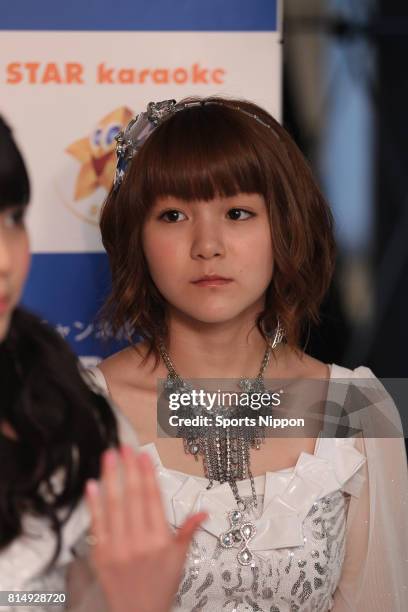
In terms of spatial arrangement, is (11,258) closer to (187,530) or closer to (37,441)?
(37,441)

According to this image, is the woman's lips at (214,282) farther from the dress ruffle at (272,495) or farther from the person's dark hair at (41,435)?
the person's dark hair at (41,435)

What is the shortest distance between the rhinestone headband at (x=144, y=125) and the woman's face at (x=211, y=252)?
12 centimetres

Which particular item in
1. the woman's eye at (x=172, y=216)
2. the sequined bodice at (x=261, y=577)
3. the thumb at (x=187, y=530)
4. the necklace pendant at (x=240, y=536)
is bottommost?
the sequined bodice at (x=261, y=577)

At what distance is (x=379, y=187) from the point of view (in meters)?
2.14

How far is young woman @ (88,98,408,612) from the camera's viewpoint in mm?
1347

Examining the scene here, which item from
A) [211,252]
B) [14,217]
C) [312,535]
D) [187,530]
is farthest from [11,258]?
[312,535]

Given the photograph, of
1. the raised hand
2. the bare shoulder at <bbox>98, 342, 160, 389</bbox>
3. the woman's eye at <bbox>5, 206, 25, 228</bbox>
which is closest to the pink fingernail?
the raised hand

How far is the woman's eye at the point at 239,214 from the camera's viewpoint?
1.37 metres

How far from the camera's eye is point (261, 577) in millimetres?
1350

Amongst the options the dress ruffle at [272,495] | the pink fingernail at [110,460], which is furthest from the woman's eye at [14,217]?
the dress ruffle at [272,495]

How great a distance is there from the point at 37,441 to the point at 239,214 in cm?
57

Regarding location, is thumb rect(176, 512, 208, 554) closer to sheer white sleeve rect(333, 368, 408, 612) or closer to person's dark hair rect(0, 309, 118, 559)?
person's dark hair rect(0, 309, 118, 559)

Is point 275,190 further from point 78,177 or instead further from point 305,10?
point 305,10

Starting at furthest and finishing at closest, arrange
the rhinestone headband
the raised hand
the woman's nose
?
the rhinestone headband → the woman's nose → the raised hand
